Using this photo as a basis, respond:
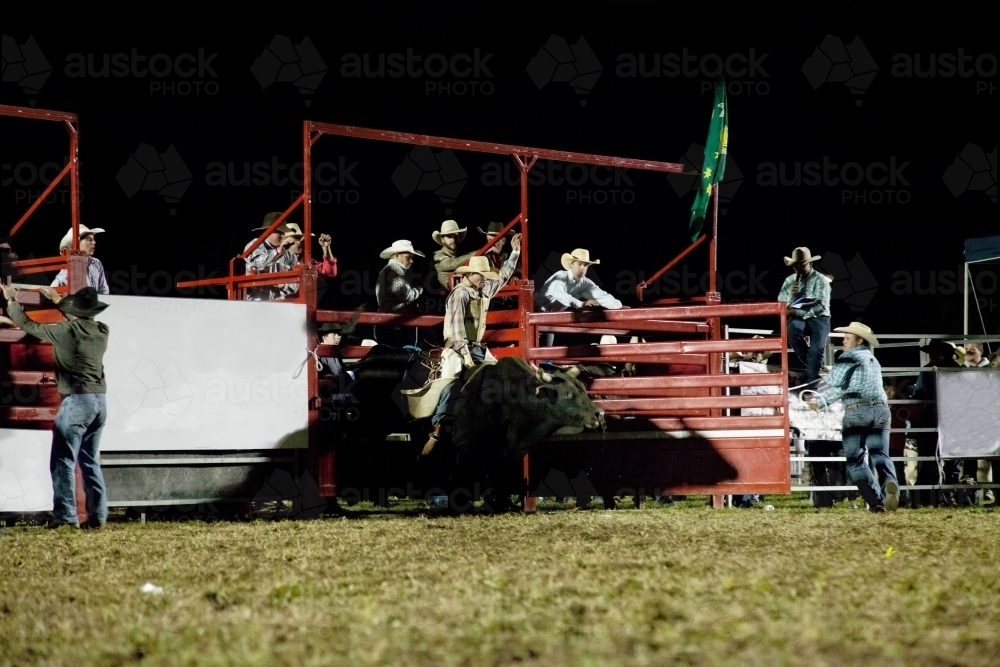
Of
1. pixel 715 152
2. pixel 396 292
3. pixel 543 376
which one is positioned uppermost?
pixel 715 152

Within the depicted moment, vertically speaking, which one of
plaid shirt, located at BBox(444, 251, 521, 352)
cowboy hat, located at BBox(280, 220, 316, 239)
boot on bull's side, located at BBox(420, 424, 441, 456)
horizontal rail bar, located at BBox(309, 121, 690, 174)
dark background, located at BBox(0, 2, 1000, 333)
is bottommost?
boot on bull's side, located at BBox(420, 424, 441, 456)

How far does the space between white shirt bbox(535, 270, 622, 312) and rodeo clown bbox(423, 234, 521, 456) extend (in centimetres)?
154

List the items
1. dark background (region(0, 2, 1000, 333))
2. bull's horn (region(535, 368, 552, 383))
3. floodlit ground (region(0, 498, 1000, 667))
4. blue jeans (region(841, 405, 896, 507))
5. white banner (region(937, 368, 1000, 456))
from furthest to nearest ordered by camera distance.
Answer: dark background (region(0, 2, 1000, 333)) < white banner (region(937, 368, 1000, 456)) < blue jeans (region(841, 405, 896, 507)) < bull's horn (region(535, 368, 552, 383)) < floodlit ground (region(0, 498, 1000, 667))

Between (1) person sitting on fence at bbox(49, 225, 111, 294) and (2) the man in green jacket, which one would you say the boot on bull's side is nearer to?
(2) the man in green jacket

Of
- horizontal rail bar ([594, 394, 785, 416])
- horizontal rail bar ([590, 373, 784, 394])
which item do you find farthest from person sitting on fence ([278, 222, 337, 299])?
horizontal rail bar ([594, 394, 785, 416])

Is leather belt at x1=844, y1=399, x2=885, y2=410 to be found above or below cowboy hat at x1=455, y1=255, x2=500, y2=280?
below

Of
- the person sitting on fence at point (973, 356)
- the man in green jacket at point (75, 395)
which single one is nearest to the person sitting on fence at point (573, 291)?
the person sitting on fence at point (973, 356)

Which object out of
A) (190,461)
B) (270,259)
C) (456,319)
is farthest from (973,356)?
(190,461)

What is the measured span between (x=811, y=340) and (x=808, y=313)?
0.28 m

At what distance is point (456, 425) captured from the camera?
1093 cm

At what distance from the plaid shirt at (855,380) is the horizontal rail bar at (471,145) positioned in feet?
9.40

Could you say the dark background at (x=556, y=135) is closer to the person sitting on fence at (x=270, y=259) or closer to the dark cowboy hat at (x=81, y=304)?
the person sitting on fence at (x=270, y=259)

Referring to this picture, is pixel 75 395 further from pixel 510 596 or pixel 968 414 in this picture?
pixel 968 414

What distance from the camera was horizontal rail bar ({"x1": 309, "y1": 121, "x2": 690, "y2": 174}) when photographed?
11.4 meters
